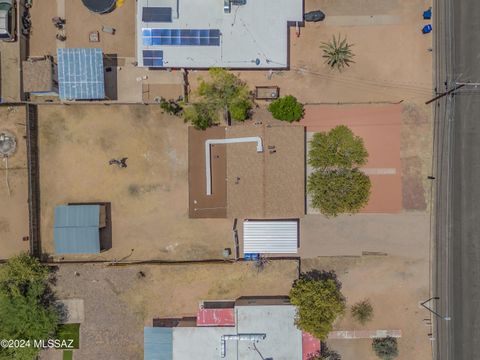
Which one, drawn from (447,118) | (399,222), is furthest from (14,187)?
(447,118)

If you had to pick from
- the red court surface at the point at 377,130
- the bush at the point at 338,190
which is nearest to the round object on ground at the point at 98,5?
the red court surface at the point at 377,130

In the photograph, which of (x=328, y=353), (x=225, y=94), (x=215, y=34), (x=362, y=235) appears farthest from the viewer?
(x=328, y=353)

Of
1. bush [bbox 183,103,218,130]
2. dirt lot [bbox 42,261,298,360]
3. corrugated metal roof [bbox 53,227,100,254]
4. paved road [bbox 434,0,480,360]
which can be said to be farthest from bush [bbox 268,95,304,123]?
corrugated metal roof [bbox 53,227,100,254]

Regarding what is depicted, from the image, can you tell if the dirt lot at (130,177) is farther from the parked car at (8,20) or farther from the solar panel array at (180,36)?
the parked car at (8,20)

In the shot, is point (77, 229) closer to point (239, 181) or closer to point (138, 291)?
point (138, 291)

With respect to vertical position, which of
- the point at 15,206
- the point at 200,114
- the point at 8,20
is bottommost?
the point at 15,206

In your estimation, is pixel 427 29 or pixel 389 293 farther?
pixel 389 293

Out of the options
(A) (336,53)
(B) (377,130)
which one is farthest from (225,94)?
(B) (377,130)

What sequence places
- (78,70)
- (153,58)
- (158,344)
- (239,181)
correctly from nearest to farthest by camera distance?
(78,70)
(153,58)
(239,181)
(158,344)
